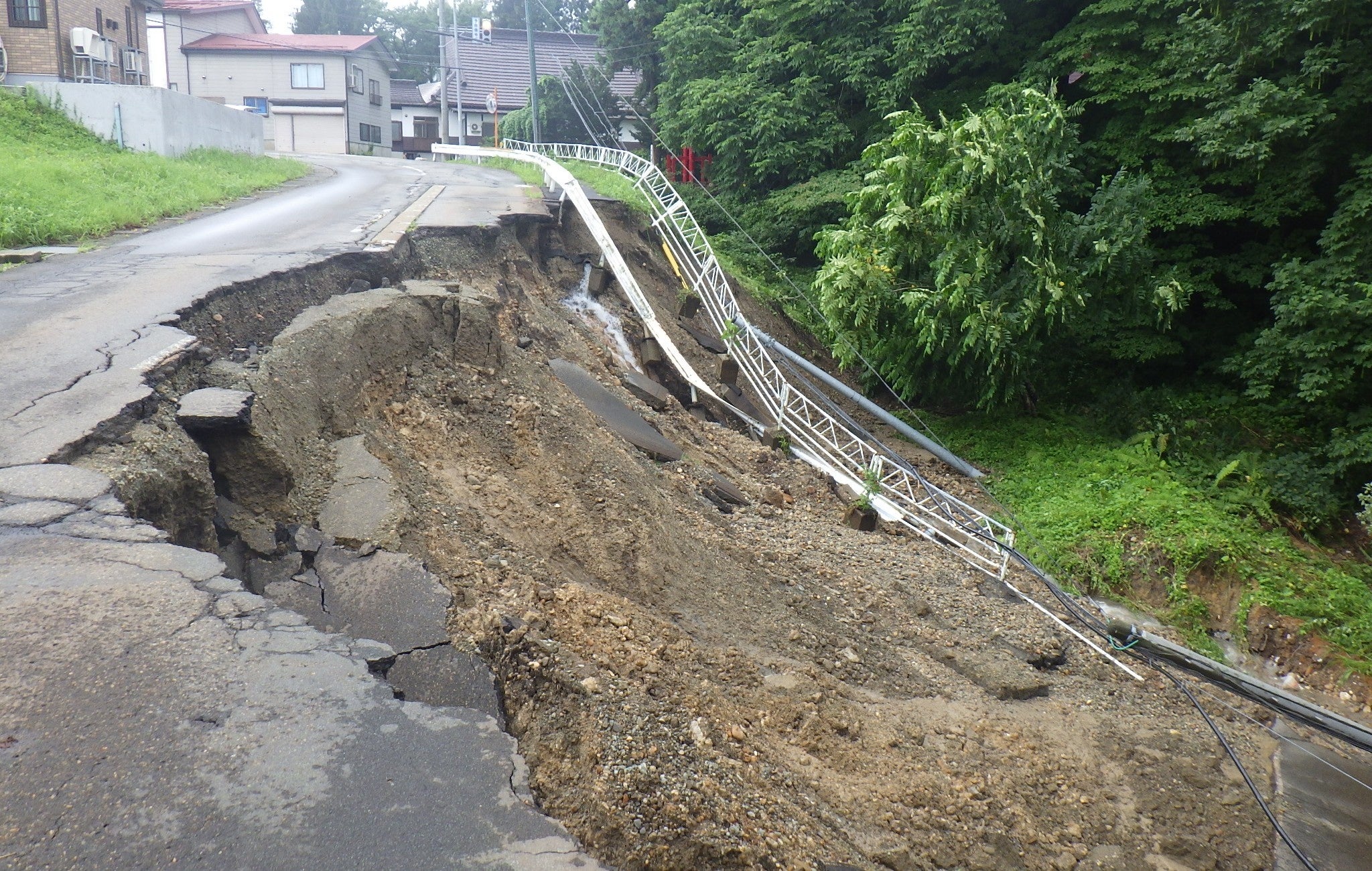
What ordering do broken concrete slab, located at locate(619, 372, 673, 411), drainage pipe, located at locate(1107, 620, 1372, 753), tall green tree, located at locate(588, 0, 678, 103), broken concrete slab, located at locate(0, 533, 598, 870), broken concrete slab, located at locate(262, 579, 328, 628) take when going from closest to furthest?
1. broken concrete slab, located at locate(0, 533, 598, 870)
2. broken concrete slab, located at locate(262, 579, 328, 628)
3. drainage pipe, located at locate(1107, 620, 1372, 753)
4. broken concrete slab, located at locate(619, 372, 673, 411)
5. tall green tree, located at locate(588, 0, 678, 103)

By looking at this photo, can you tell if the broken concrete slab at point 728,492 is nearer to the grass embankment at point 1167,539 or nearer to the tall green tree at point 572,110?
the grass embankment at point 1167,539

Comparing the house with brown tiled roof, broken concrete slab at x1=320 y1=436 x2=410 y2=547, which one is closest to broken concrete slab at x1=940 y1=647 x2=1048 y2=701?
broken concrete slab at x1=320 y1=436 x2=410 y2=547

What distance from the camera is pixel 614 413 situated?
10938 millimetres

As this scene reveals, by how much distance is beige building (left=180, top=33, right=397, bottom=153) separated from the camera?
37781mm

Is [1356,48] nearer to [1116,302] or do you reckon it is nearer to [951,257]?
[1116,302]

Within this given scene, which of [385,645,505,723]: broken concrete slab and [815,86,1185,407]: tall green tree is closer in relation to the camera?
[385,645,505,723]: broken concrete slab

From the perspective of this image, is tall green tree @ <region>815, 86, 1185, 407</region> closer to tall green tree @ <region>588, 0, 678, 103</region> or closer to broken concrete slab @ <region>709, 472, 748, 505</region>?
broken concrete slab @ <region>709, 472, 748, 505</region>

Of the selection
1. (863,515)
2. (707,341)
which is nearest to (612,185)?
(707,341)

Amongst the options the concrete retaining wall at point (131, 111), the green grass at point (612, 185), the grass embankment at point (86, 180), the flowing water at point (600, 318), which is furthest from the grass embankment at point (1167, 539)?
the concrete retaining wall at point (131, 111)

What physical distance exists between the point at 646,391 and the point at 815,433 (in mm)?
2897

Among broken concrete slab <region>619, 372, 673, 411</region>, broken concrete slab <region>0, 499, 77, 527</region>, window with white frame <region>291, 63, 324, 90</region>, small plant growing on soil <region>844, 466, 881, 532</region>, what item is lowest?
small plant growing on soil <region>844, 466, 881, 532</region>

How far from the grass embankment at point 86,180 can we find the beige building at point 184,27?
820 inches

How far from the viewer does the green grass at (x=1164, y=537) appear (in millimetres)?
11516

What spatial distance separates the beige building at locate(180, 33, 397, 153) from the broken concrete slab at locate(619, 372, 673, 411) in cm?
3008
